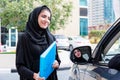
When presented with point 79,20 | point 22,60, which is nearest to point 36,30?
point 22,60

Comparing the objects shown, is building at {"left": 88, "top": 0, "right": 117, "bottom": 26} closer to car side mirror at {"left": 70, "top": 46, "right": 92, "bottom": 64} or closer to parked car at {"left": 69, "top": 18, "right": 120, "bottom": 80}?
parked car at {"left": 69, "top": 18, "right": 120, "bottom": 80}

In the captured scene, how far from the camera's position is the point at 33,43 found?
10.4 ft

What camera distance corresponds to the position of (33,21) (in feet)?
10.3

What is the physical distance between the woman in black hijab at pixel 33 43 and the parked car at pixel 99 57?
343 millimetres

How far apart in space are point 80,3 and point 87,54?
126ft

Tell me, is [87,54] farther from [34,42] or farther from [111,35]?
[34,42]

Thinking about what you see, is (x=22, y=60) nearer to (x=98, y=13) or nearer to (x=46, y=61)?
(x=46, y=61)

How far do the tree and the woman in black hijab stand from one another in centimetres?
1406

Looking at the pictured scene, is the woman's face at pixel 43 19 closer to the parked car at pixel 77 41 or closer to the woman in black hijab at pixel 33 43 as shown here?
the woman in black hijab at pixel 33 43

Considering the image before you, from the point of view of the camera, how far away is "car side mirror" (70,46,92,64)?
2.78 m

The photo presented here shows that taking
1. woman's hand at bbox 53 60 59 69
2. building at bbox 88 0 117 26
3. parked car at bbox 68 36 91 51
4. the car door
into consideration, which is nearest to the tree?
parked car at bbox 68 36 91 51

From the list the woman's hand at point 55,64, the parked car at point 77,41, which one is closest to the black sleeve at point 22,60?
the woman's hand at point 55,64

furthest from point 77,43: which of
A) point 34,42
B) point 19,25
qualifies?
point 34,42

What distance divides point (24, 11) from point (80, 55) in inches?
581
